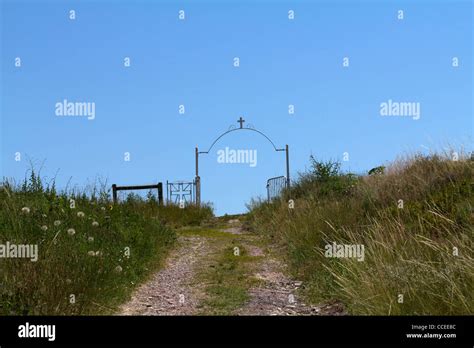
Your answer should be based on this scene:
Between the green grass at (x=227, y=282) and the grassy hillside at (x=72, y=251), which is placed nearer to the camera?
the grassy hillside at (x=72, y=251)

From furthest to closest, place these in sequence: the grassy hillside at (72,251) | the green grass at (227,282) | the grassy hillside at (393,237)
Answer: the green grass at (227,282) → the grassy hillside at (72,251) → the grassy hillside at (393,237)

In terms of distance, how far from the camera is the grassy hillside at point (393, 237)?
21.5 feet

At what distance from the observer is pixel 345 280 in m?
8.06

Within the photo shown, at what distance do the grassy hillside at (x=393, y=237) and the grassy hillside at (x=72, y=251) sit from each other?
3.02 m

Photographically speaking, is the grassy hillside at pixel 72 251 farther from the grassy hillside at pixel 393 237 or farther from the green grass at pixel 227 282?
the grassy hillside at pixel 393 237

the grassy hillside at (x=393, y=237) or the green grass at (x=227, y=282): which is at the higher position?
the grassy hillside at (x=393, y=237)

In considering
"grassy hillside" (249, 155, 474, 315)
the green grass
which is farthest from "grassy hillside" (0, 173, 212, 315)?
"grassy hillside" (249, 155, 474, 315)

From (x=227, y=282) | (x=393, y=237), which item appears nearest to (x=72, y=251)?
(x=227, y=282)

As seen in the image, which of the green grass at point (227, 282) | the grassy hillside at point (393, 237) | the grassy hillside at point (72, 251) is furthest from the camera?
the green grass at point (227, 282)

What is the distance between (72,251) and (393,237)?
189 inches

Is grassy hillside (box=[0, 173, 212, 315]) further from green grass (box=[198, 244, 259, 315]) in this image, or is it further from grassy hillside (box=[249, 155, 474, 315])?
grassy hillside (box=[249, 155, 474, 315])

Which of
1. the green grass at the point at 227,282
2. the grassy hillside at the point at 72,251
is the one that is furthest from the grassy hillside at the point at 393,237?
the grassy hillside at the point at 72,251
